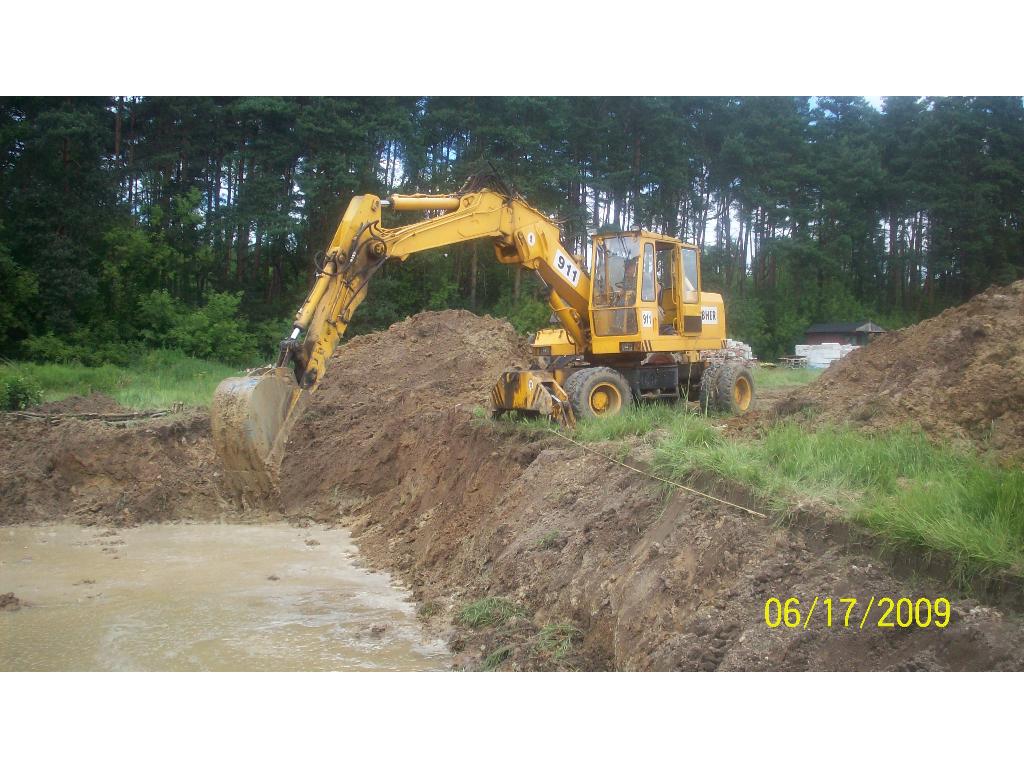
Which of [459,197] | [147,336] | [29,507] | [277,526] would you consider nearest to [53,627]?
[277,526]

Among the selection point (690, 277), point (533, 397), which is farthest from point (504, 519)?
point (690, 277)

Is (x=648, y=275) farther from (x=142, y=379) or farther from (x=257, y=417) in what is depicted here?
(x=142, y=379)

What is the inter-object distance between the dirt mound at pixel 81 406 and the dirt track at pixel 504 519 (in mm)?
1022

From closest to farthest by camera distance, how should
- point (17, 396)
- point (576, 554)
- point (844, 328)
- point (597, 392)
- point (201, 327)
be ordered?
point (576, 554)
point (597, 392)
point (17, 396)
point (201, 327)
point (844, 328)

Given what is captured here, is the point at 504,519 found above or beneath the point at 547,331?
beneath

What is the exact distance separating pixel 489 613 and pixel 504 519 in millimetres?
1823

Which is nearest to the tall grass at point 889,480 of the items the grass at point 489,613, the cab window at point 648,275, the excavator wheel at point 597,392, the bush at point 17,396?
the grass at point 489,613

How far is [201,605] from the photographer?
308 inches

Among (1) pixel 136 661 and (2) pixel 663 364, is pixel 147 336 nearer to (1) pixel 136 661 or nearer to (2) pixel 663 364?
(2) pixel 663 364

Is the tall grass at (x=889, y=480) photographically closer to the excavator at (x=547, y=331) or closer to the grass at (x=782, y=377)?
the excavator at (x=547, y=331)

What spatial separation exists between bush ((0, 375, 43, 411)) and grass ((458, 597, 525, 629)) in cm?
1148

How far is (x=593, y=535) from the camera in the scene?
6.88m

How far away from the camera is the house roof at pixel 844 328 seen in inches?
885

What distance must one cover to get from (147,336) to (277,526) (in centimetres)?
1432
